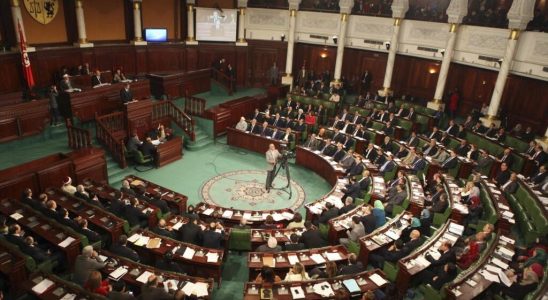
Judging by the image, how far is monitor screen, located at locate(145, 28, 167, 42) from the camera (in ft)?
64.1

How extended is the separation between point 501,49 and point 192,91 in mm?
13429

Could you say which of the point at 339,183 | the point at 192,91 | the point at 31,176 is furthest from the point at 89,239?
the point at 192,91

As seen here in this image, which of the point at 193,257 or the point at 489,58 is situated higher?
the point at 489,58

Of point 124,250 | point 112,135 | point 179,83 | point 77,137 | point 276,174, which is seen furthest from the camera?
point 179,83

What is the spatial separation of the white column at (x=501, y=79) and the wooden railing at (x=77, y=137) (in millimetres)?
14968

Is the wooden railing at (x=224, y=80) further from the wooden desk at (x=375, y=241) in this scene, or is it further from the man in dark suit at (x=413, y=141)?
the wooden desk at (x=375, y=241)

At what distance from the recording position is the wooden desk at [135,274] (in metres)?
7.23

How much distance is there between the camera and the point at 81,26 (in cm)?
1669

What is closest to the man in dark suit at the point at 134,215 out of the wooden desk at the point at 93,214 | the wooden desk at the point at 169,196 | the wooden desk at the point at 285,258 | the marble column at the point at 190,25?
the wooden desk at the point at 93,214

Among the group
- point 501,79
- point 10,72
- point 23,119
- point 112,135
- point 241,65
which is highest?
point 501,79

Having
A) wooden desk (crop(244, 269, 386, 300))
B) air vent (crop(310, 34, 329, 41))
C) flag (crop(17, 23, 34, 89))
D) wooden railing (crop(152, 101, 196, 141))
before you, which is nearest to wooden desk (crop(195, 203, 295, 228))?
wooden desk (crop(244, 269, 386, 300))

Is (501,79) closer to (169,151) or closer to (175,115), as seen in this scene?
(175,115)

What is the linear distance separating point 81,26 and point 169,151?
23.0 ft

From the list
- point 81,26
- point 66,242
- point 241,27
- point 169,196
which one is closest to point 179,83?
point 81,26
